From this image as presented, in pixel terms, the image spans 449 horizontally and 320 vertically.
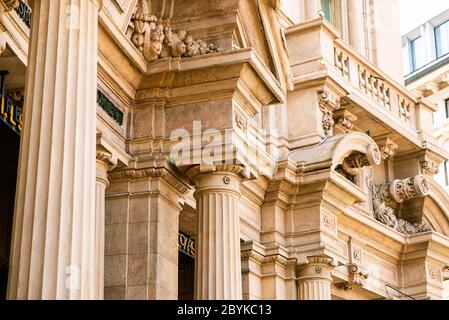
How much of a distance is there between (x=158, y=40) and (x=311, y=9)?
10022mm

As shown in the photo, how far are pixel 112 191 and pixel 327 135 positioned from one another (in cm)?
713

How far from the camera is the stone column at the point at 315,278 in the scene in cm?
2220

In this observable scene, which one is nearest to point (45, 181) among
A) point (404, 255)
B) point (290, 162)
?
point (290, 162)

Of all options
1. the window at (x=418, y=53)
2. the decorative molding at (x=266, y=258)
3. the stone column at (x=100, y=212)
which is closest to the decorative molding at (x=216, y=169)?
the stone column at (x=100, y=212)

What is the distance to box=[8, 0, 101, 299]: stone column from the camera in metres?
12.0

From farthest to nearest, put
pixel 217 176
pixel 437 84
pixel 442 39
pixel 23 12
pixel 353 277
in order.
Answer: pixel 442 39
pixel 437 84
pixel 353 277
pixel 217 176
pixel 23 12

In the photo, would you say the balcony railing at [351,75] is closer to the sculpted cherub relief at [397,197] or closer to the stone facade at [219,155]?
the stone facade at [219,155]

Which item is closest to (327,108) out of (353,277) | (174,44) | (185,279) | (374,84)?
(374,84)

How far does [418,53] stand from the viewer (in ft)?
188

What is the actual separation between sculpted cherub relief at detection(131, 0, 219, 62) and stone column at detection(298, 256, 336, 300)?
19.6ft

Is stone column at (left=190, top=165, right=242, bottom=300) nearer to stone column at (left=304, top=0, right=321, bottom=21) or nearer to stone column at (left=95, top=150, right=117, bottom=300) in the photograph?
stone column at (left=95, top=150, right=117, bottom=300)

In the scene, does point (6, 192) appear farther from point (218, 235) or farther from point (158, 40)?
point (218, 235)

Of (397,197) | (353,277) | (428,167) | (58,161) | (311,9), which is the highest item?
(311,9)

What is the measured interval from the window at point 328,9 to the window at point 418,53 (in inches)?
996
